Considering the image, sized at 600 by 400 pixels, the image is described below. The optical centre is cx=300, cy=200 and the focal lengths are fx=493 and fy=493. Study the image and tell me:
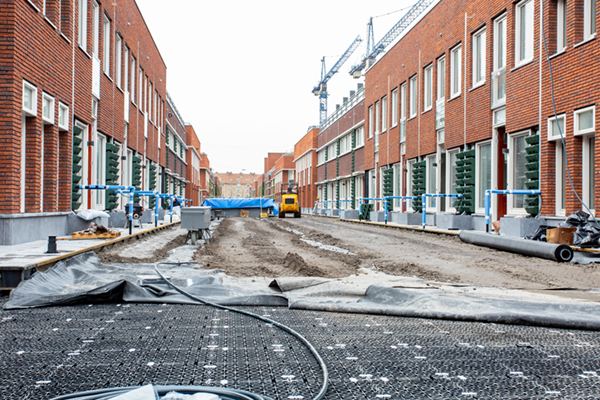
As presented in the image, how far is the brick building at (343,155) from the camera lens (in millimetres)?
34906

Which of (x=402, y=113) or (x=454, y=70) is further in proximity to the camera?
(x=402, y=113)

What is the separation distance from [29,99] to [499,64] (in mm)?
13165

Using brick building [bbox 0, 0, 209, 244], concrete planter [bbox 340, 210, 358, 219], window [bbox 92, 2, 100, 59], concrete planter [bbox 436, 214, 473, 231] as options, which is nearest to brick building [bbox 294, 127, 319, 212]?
concrete planter [bbox 340, 210, 358, 219]

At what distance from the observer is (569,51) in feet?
37.7

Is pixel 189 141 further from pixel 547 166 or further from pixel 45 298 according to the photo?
pixel 45 298

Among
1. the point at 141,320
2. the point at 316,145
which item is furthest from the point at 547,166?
the point at 316,145

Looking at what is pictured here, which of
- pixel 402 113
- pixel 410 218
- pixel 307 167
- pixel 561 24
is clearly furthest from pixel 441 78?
pixel 307 167

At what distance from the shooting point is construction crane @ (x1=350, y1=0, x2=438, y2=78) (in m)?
33.2

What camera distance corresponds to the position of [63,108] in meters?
11.8

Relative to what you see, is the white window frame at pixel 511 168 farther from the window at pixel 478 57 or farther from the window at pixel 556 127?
the window at pixel 478 57

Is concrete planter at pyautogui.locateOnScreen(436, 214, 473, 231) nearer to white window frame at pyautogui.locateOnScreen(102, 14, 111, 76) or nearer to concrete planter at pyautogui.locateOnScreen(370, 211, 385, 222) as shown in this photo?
concrete planter at pyautogui.locateOnScreen(370, 211, 385, 222)

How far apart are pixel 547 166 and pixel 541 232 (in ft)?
7.68

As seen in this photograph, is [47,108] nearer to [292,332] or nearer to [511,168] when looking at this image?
[292,332]

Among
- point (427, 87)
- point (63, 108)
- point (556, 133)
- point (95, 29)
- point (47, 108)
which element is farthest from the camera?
point (427, 87)
